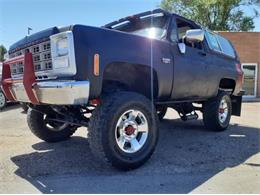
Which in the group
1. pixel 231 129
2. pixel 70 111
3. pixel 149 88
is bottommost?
pixel 231 129

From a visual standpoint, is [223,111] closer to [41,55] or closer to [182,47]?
[182,47]

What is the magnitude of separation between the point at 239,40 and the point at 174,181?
1433 centimetres

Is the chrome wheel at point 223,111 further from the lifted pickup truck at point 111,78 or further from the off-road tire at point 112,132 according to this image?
the off-road tire at point 112,132

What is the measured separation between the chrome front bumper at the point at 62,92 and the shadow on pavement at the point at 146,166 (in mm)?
920

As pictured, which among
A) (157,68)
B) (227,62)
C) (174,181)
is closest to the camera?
(174,181)

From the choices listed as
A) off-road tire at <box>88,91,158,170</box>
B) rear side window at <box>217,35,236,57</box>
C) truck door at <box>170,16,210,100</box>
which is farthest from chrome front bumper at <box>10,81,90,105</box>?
rear side window at <box>217,35,236,57</box>

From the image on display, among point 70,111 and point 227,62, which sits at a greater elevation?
point 227,62

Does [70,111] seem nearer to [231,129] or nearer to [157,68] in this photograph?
[157,68]

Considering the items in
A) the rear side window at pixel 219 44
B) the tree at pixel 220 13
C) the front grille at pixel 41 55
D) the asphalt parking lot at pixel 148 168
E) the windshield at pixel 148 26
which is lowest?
the asphalt parking lot at pixel 148 168

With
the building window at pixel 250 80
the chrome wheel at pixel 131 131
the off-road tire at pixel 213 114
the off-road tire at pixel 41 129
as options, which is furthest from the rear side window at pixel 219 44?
the building window at pixel 250 80

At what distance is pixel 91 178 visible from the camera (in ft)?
12.8

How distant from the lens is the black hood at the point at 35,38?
4.08 m

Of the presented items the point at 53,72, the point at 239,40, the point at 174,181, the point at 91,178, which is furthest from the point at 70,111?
the point at 239,40

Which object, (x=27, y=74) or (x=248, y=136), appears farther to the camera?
(x=248, y=136)
